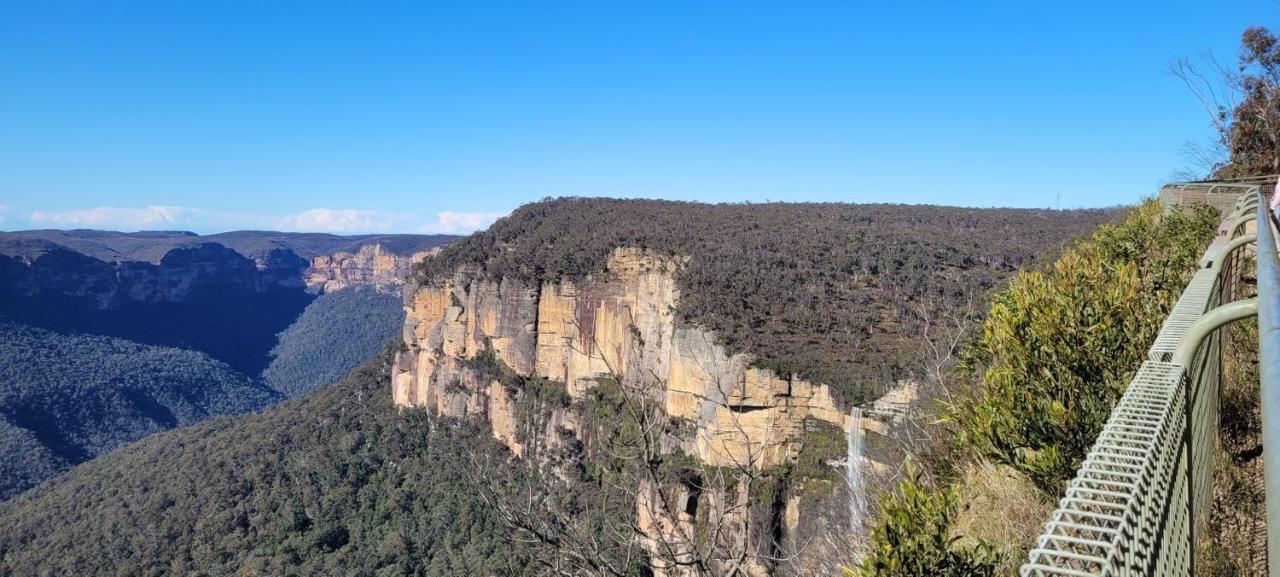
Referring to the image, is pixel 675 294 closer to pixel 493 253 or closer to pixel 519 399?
pixel 519 399

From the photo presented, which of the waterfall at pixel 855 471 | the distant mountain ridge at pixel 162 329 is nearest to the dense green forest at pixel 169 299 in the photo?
the distant mountain ridge at pixel 162 329

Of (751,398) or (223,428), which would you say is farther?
(223,428)

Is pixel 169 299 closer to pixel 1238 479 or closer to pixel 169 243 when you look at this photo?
pixel 169 243

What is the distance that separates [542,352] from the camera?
45.8 m

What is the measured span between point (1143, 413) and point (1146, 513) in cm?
69

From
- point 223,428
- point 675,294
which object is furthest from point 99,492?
point 675,294

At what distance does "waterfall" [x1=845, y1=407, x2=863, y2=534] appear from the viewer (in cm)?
882

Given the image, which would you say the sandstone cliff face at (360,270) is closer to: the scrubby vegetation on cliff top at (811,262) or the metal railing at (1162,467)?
the scrubby vegetation on cliff top at (811,262)

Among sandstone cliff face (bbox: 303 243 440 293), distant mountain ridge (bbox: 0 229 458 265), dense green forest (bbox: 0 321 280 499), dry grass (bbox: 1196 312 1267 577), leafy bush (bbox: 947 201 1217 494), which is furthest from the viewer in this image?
sandstone cliff face (bbox: 303 243 440 293)

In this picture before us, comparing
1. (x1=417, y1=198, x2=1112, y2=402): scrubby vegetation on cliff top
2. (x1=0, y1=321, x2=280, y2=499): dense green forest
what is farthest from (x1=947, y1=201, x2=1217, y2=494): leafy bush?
(x1=0, y1=321, x2=280, y2=499): dense green forest

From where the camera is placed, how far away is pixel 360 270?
150375mm

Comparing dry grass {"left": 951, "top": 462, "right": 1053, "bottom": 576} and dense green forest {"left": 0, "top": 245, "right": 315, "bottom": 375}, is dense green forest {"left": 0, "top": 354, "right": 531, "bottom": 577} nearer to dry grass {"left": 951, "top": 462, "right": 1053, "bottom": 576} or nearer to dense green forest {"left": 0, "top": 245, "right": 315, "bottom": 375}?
dry grass {"left": 951, "top": 462, "right": 1053, "bottom": 576}

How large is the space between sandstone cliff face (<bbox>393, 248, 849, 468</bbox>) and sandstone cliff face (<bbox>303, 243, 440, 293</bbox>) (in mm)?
82479

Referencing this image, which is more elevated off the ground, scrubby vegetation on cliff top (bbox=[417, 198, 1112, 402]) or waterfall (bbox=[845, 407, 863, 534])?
scrubby vegetation on cliff top (bbox=[417, 198, 1112, 402])
